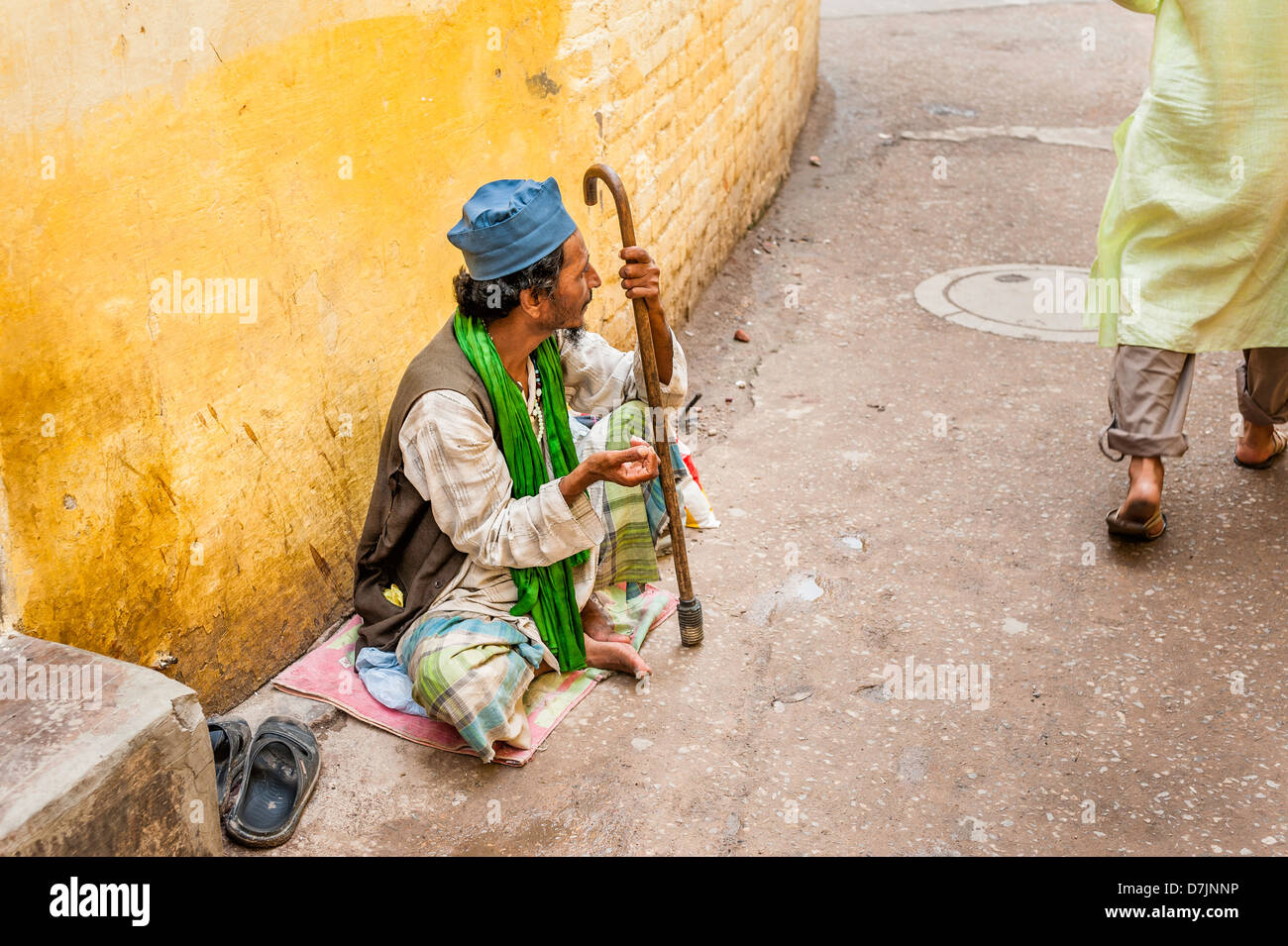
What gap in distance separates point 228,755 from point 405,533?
704 mm

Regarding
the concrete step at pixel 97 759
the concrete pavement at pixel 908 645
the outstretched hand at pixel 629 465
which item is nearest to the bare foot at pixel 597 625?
the concrete pavement at pixel 908 645

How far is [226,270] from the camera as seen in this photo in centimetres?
306

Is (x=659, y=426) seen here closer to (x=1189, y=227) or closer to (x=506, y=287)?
(x=506, y=287)

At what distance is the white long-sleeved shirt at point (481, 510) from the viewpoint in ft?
10.2

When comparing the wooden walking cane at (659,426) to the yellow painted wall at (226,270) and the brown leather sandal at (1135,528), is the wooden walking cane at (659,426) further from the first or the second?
the brown leather sandal at (1135,528)

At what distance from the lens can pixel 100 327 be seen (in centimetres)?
276

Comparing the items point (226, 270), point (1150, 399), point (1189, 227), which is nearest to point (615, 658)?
point (226, 270)

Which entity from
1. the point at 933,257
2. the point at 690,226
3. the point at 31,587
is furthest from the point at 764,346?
the point at 31,587

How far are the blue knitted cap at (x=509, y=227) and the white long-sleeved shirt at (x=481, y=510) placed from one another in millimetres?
353

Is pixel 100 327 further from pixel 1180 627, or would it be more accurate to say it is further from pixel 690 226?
pixel 690 226

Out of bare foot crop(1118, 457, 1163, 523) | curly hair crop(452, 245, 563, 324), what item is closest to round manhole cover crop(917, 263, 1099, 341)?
bare foot crop(1118, 457, 1163, 523)

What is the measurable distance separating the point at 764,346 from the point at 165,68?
11.4 ft

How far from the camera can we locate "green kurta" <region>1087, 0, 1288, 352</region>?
12.4ft

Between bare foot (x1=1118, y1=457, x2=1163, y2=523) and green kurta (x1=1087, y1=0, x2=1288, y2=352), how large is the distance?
38cm
